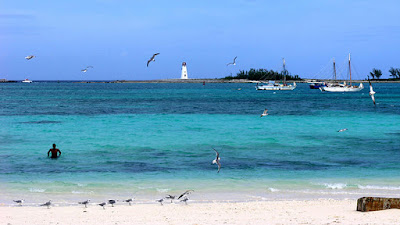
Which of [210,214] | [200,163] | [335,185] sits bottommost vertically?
[335,185]

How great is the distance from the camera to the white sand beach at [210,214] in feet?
43.0

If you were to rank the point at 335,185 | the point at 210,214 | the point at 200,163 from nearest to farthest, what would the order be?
the point at 210,214
the point at 335,185
the point at 200,163

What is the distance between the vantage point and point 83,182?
2064cm

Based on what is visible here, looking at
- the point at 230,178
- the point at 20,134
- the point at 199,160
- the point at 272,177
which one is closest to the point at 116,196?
the point at 230,178

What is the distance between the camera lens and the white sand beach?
1309cm

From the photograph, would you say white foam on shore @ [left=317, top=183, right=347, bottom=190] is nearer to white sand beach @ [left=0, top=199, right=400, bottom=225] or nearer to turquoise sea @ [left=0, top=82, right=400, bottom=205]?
turquoise sea @ [left=0, top=82, right=400, bottom=205]

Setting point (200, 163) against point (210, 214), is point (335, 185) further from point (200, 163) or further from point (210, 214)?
point (200, 163)

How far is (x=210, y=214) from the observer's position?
14336 mm

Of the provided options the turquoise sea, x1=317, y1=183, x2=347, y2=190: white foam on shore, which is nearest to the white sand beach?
the turquoise sea

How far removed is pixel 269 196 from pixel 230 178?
3.49 meters

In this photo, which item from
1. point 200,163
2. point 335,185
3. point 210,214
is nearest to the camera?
point 210,214

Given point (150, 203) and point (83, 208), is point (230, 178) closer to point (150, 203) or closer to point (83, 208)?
point (150, 203)

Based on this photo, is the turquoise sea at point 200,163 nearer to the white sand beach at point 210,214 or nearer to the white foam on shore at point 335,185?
the white foam on shore at point 335,185

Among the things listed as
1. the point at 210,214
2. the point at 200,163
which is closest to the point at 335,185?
the point at 210,214
